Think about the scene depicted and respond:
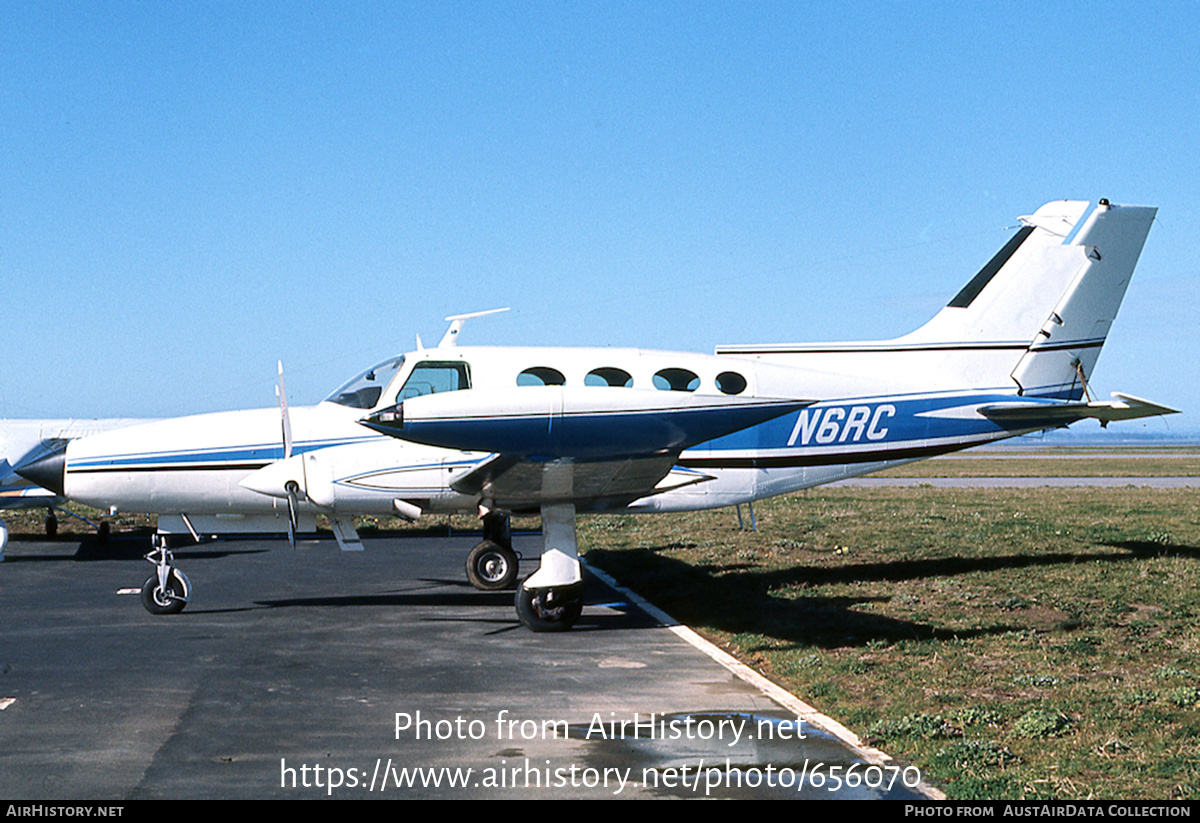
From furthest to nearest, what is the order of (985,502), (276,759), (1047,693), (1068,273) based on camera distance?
(985,502), (1068,273), (1047,693), (276,759)

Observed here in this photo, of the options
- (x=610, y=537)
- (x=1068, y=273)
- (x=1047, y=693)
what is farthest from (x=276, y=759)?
(x=610, y=537)

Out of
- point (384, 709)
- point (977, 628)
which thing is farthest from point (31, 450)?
point (977, 628)

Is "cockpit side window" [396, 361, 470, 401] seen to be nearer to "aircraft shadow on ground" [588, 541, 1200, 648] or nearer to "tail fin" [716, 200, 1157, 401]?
"aircraft shadow on ground" [588, 541, 1200, 648]

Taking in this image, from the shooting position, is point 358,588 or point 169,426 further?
point 358,588

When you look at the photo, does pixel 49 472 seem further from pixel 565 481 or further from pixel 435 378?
pixel 565 481

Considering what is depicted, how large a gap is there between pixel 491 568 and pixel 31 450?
15222mm

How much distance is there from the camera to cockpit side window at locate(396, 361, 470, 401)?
12.1 m

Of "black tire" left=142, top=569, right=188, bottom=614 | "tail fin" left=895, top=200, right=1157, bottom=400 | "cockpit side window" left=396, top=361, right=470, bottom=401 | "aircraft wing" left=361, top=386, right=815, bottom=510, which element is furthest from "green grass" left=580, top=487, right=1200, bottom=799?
"black tire" left=142, top=569, right=188, bottom=614

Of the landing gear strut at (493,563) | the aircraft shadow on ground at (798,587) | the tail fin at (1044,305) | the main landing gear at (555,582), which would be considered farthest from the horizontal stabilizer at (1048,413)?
the landing gear strut at (493,563)

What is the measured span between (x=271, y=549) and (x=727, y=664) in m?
13.3

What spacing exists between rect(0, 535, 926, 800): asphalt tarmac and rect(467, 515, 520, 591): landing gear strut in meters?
0.30

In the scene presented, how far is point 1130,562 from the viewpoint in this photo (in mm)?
15836

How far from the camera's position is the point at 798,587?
48.0 feet

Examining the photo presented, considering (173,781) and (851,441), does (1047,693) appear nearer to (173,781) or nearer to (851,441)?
(851,441)
